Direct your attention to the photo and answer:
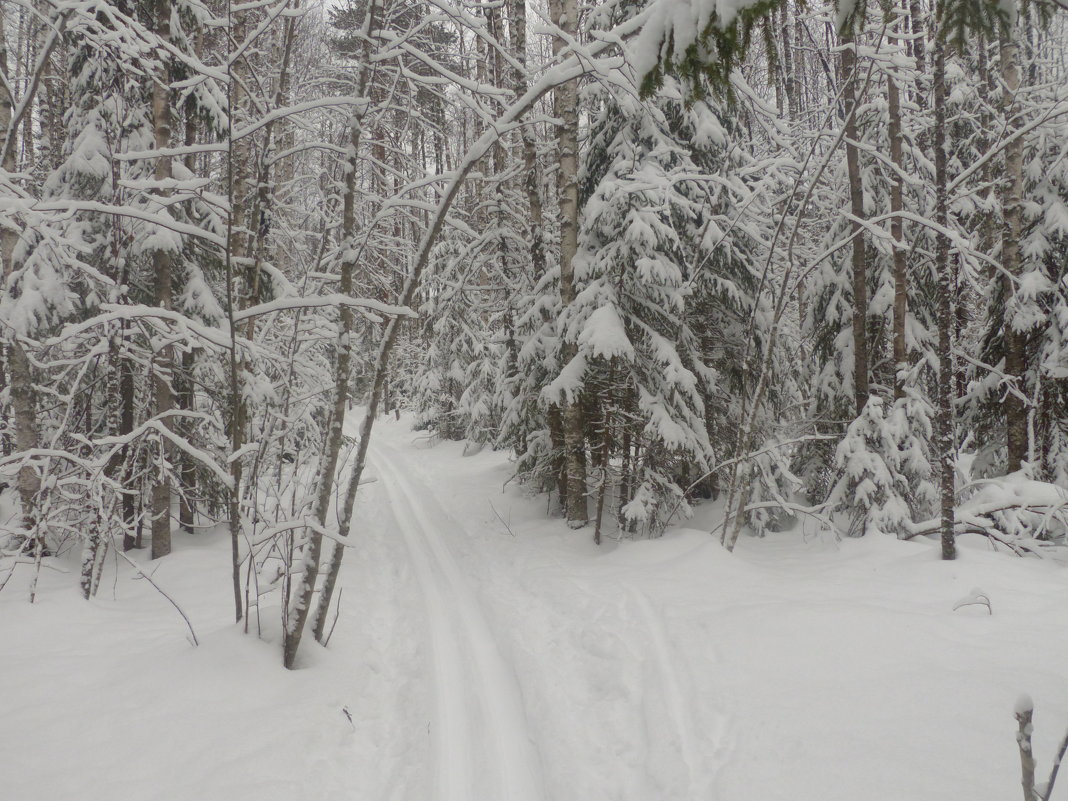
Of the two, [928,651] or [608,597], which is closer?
[928,651]

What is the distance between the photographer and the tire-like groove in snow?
4.08 m

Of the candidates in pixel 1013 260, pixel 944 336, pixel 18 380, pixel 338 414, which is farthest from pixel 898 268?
pixel 18 380

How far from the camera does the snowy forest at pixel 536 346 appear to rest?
4.59 metres

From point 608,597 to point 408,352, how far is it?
23449 millimetres

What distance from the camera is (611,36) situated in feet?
10.9

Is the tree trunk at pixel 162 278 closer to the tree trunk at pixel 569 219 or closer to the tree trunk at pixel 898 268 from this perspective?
the tree trunk at pixel 569 219

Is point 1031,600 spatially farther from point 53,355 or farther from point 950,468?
point 53,355

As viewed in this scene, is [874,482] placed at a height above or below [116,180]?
below

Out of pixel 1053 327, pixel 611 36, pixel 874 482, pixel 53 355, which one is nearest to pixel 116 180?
pixel 53 355

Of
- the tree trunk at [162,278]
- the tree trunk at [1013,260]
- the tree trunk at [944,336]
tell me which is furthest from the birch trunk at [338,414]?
the tree trunk at [1013,260]

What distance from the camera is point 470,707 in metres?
5.06

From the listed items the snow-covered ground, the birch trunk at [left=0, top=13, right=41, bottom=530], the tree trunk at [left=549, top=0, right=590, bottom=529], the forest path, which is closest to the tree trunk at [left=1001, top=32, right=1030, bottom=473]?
the snow-covered ground

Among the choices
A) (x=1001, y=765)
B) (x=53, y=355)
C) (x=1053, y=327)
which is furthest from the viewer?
(x=1053, y=327)

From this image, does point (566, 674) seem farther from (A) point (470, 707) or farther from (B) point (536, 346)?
(B) point (536, 346)
